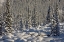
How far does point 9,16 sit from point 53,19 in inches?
424

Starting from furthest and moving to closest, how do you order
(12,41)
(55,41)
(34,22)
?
(34,22), (55,41), (12,41)

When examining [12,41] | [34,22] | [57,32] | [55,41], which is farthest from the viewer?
[34,22]

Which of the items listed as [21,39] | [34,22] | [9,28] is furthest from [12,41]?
[34,22]

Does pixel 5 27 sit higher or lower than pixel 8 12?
lower

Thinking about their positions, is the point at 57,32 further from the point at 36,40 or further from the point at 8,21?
the point at 36,40

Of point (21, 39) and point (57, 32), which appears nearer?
point (21, 39)

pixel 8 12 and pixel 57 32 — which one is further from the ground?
pixel 8 12

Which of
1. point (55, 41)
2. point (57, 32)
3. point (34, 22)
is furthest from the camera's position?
point (34, 22)

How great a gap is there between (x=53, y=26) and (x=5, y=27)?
1169cm

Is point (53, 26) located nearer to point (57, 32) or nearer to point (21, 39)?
point (57, 32)

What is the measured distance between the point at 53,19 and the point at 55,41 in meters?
14.8

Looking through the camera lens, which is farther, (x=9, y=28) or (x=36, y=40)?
(x=9, y=28)

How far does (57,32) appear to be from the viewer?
5659 cm

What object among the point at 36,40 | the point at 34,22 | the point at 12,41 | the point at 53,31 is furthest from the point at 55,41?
the point at 34,22
